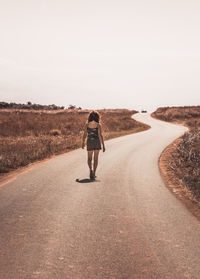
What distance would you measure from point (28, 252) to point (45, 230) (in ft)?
2.57

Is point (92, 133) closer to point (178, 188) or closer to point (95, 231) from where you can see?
point (178, 188)

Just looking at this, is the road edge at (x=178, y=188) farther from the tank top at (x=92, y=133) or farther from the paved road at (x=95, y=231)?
the tank top at (x=92, y=133)

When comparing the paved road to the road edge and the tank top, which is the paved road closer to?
the road edge

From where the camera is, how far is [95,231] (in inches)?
188

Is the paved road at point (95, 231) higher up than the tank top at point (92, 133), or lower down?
lower down

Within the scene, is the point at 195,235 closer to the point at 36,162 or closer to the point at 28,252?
the point at 28,252

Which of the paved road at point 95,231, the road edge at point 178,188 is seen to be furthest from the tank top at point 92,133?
the road edge at point 178,188

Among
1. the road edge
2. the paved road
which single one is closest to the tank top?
the paved road

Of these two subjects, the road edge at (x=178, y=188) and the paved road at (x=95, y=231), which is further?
the road edge at (x=178, y=188)

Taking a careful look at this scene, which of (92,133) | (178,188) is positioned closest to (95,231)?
(178,188)

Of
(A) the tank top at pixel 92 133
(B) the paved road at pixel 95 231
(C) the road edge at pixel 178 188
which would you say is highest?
(A) the tank top at pixel 92 133

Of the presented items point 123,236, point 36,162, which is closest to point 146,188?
point 123,236

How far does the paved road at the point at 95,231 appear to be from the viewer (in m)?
3.59

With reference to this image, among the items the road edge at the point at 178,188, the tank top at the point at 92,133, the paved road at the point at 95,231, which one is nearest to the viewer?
the paved road at the point at 95,231
